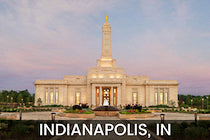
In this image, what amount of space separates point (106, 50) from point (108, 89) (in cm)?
1325

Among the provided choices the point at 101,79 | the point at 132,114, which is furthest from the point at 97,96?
the point at 132,114

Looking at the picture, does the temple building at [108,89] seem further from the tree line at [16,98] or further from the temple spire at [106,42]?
the tree line at [16,98]

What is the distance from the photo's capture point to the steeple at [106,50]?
72.8 meters

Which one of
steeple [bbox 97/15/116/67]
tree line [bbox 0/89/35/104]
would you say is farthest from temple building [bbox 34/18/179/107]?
tree line [bbox 0/89/35/104]

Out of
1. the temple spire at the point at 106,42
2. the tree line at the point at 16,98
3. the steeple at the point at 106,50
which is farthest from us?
the tree line at the point at 16,98

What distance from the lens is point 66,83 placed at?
70.8 meters

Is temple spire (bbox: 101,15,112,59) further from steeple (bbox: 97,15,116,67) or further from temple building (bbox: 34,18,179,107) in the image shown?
temple building (bbox: 34,18,179,107)

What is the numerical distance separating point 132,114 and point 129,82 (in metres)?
41.0

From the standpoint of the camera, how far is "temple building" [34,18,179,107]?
228 ft

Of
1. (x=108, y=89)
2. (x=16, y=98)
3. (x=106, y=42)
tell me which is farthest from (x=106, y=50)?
(x=16, y=98)

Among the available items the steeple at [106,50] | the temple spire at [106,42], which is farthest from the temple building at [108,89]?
the temple spire at [106,42]

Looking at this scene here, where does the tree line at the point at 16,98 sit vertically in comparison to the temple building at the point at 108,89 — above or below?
below

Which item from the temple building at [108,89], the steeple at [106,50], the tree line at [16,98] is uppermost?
the steeple at [106,50]

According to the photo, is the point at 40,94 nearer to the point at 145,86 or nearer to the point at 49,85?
the point at 49,85
